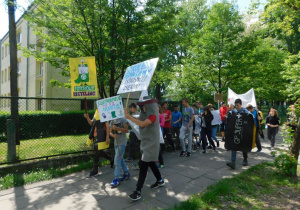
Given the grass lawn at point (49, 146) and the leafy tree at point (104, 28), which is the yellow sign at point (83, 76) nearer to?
the leafy tree at point (104, 28)

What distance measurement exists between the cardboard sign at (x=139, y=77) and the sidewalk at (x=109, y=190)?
2176mm

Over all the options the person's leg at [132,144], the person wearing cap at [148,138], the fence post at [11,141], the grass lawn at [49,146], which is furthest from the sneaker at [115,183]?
the fence post at [11,141]

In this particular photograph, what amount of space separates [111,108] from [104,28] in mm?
3753

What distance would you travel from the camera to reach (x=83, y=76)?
17.4ft

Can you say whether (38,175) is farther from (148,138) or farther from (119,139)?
(148,138)

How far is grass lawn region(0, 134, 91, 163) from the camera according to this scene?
22.7ft

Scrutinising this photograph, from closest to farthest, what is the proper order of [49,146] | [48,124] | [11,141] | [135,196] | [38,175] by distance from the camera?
1. [135,196]
2. [38,175]
3. [11,141]
4. [49,146]
5. [48,124]

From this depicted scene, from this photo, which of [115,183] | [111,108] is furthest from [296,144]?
[111,108]

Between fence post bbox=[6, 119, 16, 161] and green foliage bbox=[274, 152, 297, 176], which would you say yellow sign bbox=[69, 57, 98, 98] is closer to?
fence post bbox=[6, 119, 16, 161]

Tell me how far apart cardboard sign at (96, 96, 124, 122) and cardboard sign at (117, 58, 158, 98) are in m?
0.30

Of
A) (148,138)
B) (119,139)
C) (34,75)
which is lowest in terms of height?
(119,139)

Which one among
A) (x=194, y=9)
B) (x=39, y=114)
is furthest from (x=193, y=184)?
(x=194, y=9)

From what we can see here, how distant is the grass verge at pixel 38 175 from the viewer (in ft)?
16.0

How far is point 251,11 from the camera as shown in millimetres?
7383
